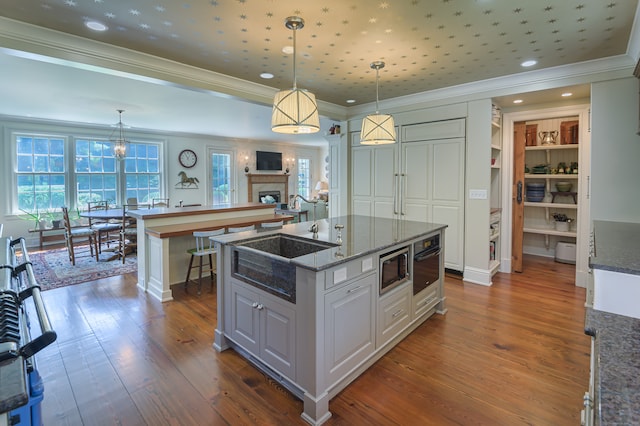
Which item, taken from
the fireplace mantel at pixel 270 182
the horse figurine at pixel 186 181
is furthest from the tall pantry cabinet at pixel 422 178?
the fireplace mantel at pixel 270 182

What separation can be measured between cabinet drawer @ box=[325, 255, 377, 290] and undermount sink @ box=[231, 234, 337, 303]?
217mm

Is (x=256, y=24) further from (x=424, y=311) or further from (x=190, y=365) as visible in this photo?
(x=424, y=311)

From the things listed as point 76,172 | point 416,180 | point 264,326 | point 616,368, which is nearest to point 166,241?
point 264,326

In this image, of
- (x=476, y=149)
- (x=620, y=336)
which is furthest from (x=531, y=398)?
(x=476, y=149)

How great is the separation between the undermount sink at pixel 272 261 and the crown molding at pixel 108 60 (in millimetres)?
2135

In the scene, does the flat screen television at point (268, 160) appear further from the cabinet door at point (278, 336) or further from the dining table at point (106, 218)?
the cabinet door at point (278, 336)

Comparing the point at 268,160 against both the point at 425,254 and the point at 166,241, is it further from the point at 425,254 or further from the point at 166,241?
the point at 425,254

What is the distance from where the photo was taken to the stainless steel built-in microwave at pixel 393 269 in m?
2.31

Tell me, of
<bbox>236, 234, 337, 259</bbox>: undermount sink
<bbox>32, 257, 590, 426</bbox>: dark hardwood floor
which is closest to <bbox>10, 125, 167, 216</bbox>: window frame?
<bbox>32, 257, 590, 426</bbox>: dark hardwood floor

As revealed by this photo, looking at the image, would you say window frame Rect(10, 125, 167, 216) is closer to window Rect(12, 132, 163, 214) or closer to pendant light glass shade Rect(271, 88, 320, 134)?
window Rect(12, 132, 163, 214)

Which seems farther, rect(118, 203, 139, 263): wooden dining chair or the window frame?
the window frame

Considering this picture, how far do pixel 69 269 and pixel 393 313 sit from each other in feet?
16.1

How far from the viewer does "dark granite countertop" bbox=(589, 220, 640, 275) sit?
4.88 ft

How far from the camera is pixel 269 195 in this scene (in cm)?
1052
